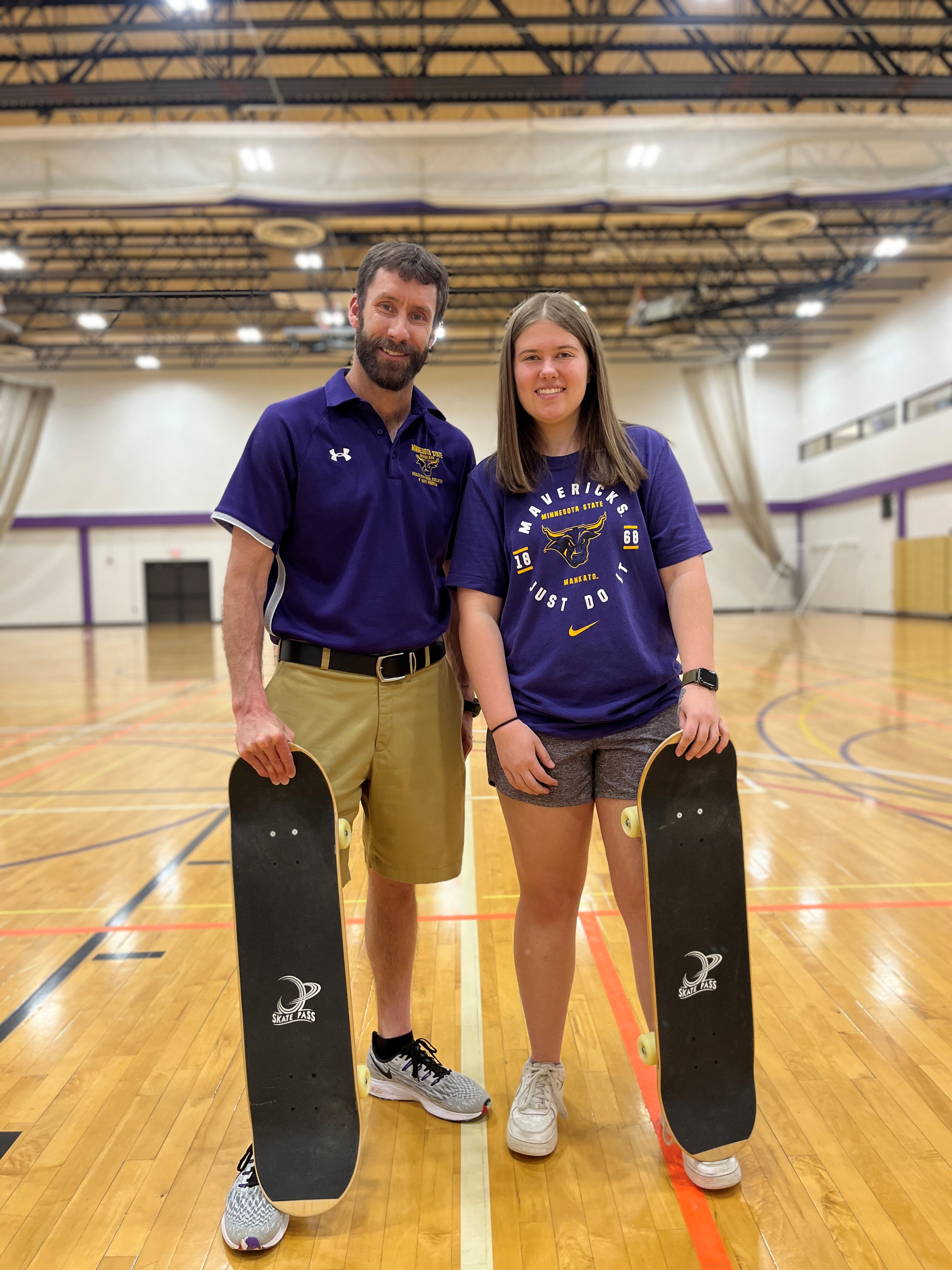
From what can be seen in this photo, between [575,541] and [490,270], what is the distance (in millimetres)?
15181

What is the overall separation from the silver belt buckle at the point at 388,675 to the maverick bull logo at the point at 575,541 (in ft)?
1.27

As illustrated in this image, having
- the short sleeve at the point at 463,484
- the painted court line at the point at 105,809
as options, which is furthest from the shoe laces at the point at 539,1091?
the painted court line at the point at 105,809

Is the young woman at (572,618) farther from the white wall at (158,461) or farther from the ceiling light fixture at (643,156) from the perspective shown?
the white wall at (158,461)

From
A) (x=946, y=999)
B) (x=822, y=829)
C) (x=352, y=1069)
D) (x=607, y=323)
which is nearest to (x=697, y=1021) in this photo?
(x=352, y=1069)

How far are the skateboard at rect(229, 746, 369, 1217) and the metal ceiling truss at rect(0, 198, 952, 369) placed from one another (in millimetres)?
10263

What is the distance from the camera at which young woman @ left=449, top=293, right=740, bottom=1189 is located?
163cm

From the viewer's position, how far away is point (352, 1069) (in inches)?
62.5

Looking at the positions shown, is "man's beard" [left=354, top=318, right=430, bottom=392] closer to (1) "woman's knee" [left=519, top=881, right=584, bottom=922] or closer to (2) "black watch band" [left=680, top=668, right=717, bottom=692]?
(2) "black watch band" [left=680, top=668, right=717, bottom=692]

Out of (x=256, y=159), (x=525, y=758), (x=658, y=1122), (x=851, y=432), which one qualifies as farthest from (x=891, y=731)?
(x=851, y=432)

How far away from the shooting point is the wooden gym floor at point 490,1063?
1.53 m

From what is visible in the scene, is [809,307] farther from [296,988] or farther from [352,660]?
[296,988]

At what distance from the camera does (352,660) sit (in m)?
1.74

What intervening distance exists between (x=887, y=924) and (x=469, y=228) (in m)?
13.7

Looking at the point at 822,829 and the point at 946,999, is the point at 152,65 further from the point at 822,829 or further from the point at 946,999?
the point at 946,999
